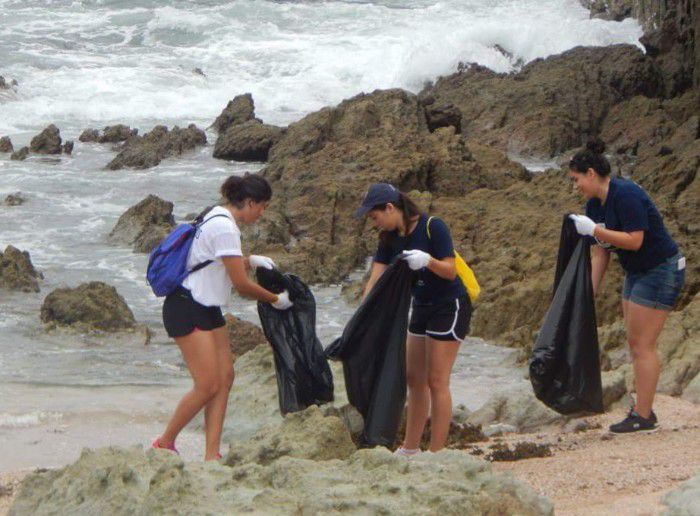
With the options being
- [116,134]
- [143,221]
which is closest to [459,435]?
[143,221]

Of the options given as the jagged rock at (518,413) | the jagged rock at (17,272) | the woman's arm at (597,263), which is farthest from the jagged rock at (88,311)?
the woman's arm at (597,263)

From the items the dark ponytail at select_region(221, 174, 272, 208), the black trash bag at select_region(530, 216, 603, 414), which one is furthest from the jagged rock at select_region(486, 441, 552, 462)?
the dark ponytail at select_region(221, 174, 272, 208)

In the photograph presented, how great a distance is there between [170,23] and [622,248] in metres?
32.3

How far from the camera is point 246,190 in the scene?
230 inches

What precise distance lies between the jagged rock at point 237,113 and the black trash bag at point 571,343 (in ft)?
56.0

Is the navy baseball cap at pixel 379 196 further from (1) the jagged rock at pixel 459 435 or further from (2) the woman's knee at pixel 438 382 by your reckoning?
(1) the jagged rock at pixel 459 435

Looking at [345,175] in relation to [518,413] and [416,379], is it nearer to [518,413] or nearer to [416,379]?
[518,413]

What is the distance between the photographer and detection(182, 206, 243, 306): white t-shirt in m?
5.74

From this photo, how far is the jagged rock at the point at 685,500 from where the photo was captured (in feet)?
14.3

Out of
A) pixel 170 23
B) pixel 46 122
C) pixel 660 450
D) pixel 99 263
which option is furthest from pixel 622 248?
pixel 170 23

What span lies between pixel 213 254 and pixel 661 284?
2186 mm

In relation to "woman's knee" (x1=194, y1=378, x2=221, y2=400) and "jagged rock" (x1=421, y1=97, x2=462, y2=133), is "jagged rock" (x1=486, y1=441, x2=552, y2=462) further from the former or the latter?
"jagged rock" (x1=421, y1=97, x2=462, y2=133)

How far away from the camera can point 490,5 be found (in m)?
40.1

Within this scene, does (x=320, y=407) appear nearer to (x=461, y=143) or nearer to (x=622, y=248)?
(x=622, y=248)
